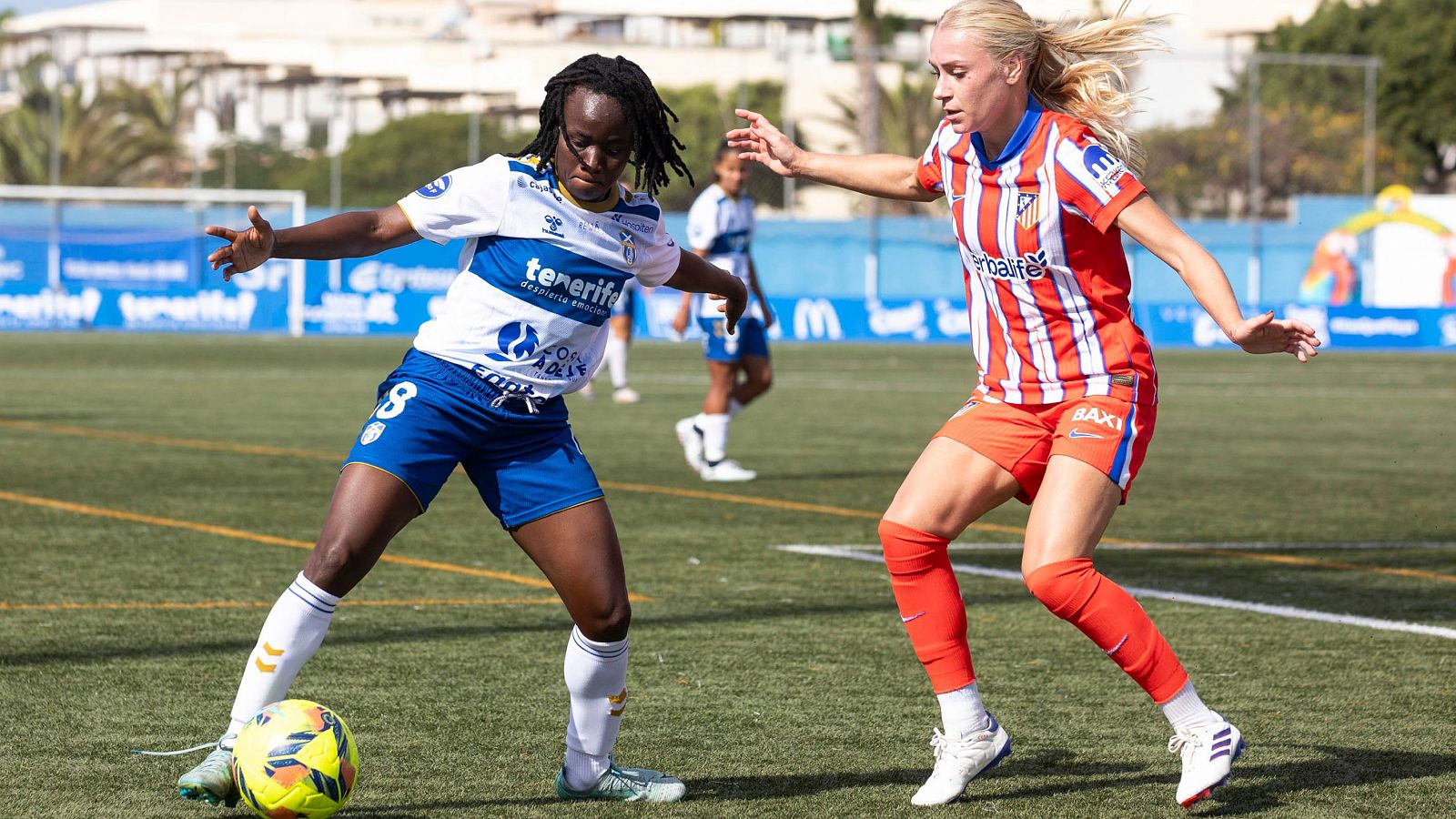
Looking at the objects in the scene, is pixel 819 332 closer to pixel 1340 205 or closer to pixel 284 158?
pixel 1340 205

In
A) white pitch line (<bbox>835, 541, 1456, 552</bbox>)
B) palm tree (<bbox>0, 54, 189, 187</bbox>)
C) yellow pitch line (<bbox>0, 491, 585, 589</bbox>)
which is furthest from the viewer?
palm tree (<bbox>0, 54, 189, 187</bbox>)

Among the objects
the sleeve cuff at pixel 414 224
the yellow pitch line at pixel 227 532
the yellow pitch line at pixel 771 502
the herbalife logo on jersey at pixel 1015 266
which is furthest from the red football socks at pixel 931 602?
the yellow pitch line at pixel 771 502

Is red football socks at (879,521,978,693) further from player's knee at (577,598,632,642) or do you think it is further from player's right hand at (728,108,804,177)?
player's right hand at (728,108,804,177)

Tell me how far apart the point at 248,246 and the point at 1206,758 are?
2583mm

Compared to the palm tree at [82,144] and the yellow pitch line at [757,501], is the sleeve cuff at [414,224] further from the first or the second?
the palm tree at [82,144]

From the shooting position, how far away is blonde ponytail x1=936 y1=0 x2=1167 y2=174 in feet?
16.3

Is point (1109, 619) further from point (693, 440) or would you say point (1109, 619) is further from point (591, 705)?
point (693, 440)

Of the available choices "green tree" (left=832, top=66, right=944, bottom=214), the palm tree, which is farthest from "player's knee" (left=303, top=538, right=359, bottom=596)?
the palm tree

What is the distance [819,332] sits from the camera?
37531 millimetres

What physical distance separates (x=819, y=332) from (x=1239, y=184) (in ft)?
51.6

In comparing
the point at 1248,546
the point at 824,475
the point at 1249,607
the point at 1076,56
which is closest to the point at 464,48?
the point at 824,475

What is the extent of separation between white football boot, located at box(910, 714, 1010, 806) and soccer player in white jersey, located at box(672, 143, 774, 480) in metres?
8.09

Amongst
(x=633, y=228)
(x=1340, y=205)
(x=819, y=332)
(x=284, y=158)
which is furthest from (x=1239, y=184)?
(x=633, y=228)

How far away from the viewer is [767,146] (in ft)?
19.0
